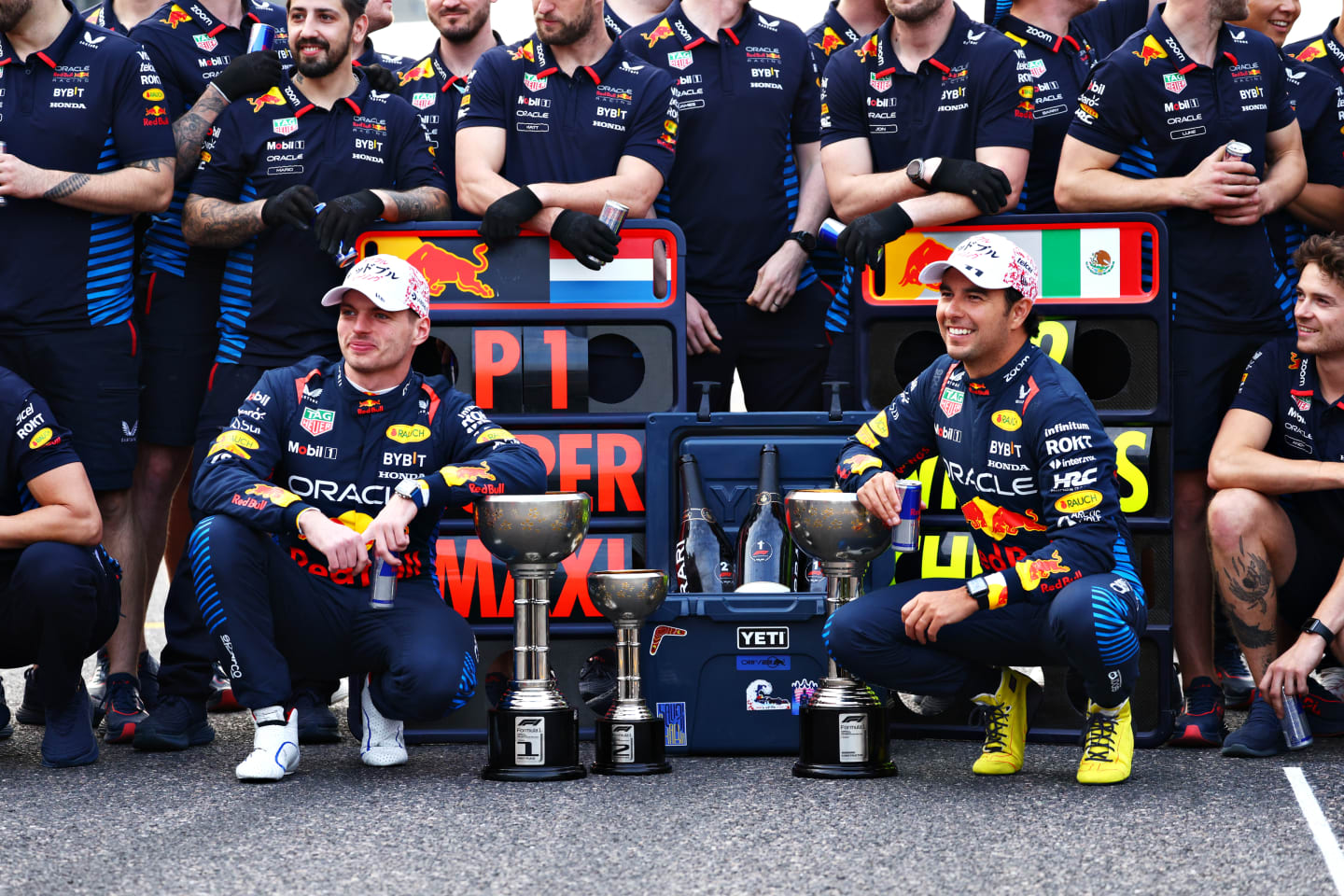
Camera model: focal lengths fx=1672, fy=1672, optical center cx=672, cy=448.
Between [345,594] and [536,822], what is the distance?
1141 millimetres

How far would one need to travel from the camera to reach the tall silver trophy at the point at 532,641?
4.58m

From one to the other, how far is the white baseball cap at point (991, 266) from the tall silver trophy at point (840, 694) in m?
0.70

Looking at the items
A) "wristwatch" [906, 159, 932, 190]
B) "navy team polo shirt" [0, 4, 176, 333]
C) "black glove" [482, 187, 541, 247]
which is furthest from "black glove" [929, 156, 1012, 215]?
"navy team polo shirt" [0, 4, 176, 333]

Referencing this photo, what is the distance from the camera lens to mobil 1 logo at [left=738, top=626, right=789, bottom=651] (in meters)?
4.97

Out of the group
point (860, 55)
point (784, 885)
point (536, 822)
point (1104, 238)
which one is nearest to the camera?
point (784, 885)

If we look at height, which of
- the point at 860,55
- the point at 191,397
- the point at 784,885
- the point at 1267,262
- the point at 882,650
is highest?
the point at 860,55

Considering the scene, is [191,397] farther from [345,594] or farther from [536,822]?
[536,822]

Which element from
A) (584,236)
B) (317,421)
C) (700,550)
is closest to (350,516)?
(317,421)

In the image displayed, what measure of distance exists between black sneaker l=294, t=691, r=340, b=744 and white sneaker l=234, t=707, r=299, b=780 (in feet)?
2.10

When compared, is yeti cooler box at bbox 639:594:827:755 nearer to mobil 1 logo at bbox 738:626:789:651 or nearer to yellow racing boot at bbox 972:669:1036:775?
mobil 1 logo at bbox 738:626:789:651

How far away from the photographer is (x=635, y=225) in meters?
5.53

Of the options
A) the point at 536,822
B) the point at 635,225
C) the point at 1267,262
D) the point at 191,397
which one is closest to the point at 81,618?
the point at 191,397

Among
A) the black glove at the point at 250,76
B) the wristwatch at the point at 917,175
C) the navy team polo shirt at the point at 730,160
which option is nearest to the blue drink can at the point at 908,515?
the wristwatch at the point at 917,175

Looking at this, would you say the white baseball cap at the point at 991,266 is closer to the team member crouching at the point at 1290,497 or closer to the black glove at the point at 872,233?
the black glove at the point at 872,233
